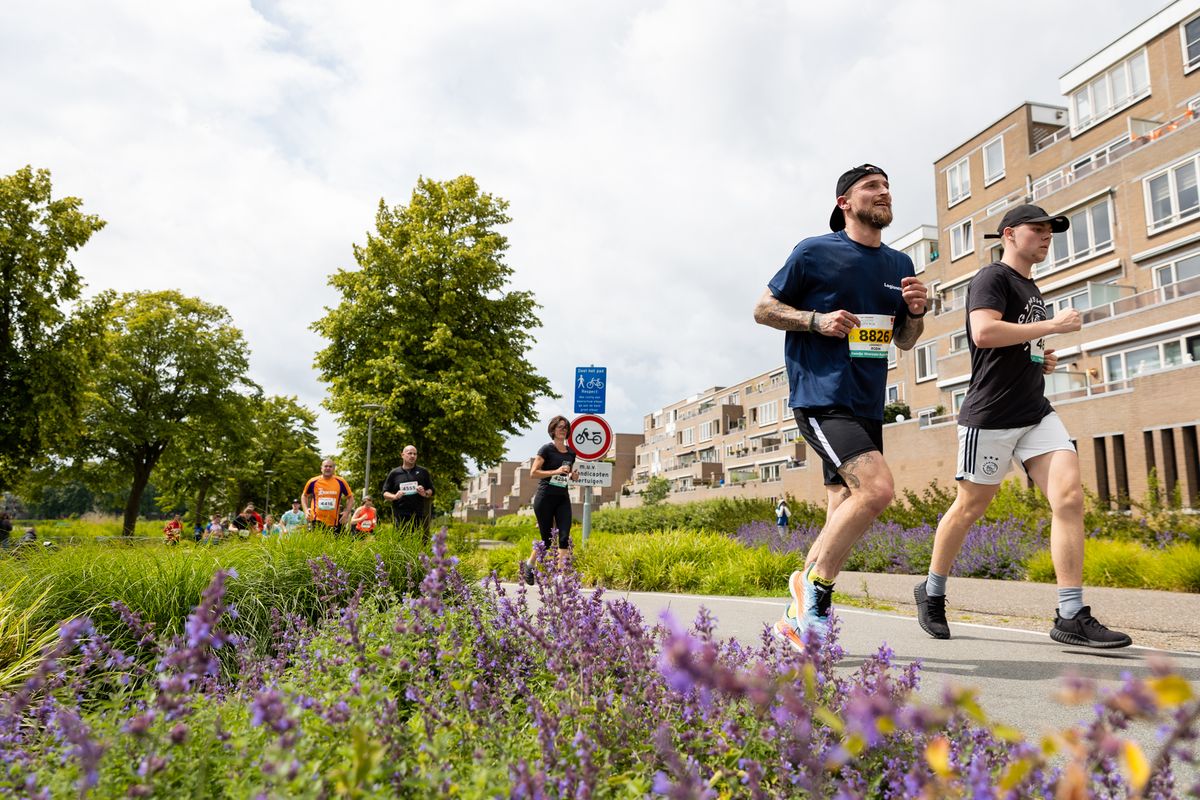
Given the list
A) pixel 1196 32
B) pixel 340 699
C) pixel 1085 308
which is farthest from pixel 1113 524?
pixel 1196 32

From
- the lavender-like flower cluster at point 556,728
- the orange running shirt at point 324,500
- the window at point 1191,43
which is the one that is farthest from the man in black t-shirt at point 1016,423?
the window at point 1191,43

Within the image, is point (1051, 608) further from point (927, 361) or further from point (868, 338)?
point (927, 361)

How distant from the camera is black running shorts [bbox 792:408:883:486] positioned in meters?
4.04

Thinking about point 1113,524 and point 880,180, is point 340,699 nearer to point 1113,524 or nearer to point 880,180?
point 880,180

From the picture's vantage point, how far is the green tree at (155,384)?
37.5 metres

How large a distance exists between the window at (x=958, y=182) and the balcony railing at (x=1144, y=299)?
1290 centimetres

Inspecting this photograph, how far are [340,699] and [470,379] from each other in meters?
25.4

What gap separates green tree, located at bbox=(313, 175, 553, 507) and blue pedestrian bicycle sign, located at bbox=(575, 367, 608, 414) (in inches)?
564

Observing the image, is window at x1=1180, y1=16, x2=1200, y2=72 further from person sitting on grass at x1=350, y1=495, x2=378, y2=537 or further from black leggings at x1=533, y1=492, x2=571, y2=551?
person sitting on grass at x1=350, y1=495, x2=378, y2=537

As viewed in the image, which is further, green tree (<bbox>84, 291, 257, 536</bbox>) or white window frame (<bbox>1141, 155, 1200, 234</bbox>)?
green tree (<bbox>84, 291, 257, 536</bbox>)

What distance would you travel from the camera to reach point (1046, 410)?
4953 millimetres

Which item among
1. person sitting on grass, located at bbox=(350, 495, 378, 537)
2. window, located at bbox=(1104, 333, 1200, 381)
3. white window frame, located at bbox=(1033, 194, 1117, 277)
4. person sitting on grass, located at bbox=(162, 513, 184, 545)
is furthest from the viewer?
white window frame, located at bbox=(1033, 194, 1117, 277)

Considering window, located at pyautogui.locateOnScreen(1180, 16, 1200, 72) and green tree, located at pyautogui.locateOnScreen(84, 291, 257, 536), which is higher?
window, located at pyautogui.locateOnScreen(1180, 16, 1200, 72)

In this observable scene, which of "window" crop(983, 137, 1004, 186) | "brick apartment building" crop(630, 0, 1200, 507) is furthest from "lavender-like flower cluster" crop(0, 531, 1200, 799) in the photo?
"window" crop(983, 137, 1004, 186)
